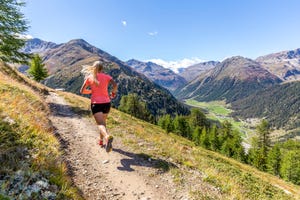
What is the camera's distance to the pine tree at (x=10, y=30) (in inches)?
854

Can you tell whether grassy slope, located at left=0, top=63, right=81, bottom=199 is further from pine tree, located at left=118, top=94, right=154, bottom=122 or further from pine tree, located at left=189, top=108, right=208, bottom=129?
pine tree, located at left=189, top=108, right=208, bottom=129

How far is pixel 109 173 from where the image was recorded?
8.17 meters

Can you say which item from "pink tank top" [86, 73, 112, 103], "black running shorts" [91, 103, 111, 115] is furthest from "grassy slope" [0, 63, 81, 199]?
"pink tank top" [86, 73, 112, 103]

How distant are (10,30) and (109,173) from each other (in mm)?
22147

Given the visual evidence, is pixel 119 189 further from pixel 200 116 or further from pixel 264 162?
pixel 200 116

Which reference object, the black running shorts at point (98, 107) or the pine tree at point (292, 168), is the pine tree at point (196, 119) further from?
the black running shorts at point (98, 107)

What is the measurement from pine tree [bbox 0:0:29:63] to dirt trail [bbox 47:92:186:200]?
1761 centimetres

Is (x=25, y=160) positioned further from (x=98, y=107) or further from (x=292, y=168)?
(x=292, y=168)

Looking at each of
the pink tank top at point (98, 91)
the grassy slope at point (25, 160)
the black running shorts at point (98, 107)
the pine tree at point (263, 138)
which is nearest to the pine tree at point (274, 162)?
the pine tree at point (263, 138)

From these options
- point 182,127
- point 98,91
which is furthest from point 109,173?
point 182,127

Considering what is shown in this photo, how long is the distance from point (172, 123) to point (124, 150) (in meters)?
93.5

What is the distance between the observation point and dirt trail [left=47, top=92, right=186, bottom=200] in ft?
23.6

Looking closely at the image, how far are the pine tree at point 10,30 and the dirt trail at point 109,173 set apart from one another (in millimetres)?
17614

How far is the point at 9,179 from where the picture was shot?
520cm
